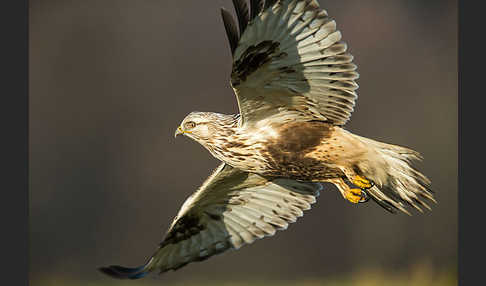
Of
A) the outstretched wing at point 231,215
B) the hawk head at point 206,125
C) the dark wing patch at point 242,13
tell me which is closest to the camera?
the dark wing patch at point 242,13

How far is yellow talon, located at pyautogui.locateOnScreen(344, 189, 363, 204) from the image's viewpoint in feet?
5.69

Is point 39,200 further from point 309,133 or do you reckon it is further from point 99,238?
point 309,133

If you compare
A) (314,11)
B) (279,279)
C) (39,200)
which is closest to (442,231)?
(279,279)

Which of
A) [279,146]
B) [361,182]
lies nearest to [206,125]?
[279,146]

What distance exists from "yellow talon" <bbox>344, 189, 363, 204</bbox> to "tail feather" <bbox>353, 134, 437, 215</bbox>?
0.03 metres

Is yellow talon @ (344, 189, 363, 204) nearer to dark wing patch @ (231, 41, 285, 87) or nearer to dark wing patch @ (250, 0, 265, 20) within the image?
dark wing patch @ (231, 41, 285, 87)

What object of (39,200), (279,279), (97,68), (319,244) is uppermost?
(97,68)

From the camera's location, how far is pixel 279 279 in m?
1.99

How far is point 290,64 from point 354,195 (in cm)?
42

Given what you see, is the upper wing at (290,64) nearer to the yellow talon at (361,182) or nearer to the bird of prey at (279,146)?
the bird of prey at (279,146)

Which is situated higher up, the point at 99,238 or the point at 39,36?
the point at 39,36

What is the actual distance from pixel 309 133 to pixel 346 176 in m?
0.16

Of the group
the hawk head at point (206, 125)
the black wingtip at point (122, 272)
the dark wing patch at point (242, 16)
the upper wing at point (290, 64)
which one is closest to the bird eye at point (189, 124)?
the hawk head at point (206, 125)

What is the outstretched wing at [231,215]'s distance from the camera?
1.81 meters
